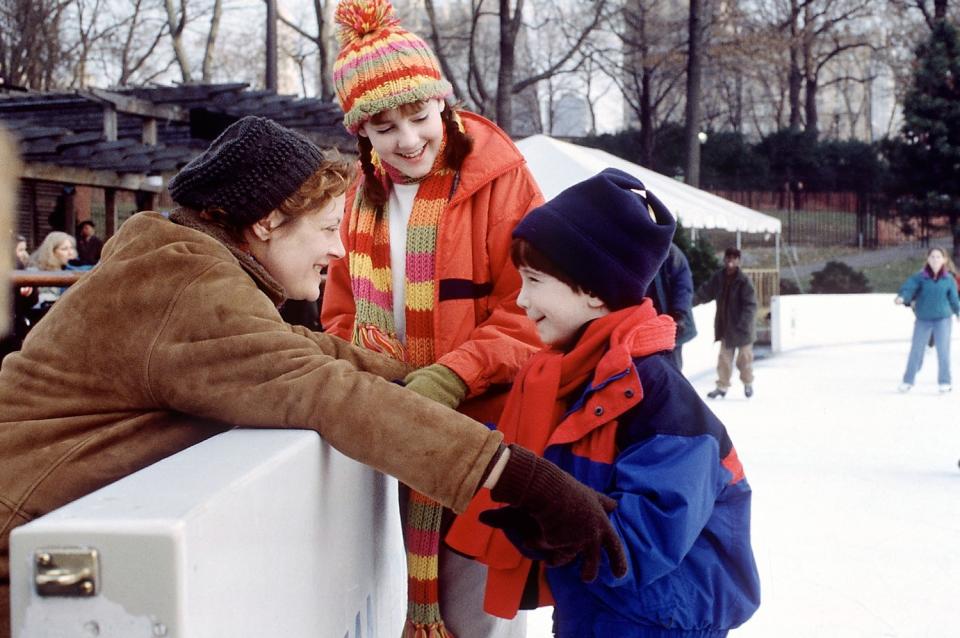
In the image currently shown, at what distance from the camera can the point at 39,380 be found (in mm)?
1707

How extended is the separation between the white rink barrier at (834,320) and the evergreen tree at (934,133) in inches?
372

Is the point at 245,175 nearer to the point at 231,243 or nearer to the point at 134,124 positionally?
the point at 231,243

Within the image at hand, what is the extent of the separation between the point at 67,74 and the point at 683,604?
117 ft

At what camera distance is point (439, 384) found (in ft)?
7.01

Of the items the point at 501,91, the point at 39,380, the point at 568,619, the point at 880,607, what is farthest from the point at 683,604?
the point at 501,91

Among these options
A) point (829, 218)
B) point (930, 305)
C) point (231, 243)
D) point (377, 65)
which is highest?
point (829, 218)

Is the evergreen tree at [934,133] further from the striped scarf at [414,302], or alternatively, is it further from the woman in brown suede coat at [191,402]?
the woman in brown suede coat at [191,402]

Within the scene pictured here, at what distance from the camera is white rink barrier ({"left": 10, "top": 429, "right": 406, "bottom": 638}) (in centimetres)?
113

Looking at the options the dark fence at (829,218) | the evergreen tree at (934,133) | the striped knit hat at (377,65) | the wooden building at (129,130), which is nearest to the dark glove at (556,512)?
the striped knit hat at (377,65)

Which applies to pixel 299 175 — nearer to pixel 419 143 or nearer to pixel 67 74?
pixel 419 143

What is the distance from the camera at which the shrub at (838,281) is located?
26.6 meters

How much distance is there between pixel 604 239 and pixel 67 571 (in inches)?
50.9

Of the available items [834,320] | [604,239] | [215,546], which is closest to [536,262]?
[604,239]

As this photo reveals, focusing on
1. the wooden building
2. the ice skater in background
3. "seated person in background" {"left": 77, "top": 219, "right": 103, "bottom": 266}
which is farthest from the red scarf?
"seated person in background" {"left": 77, "top": 219, "right": 103, "bottom": 266}
